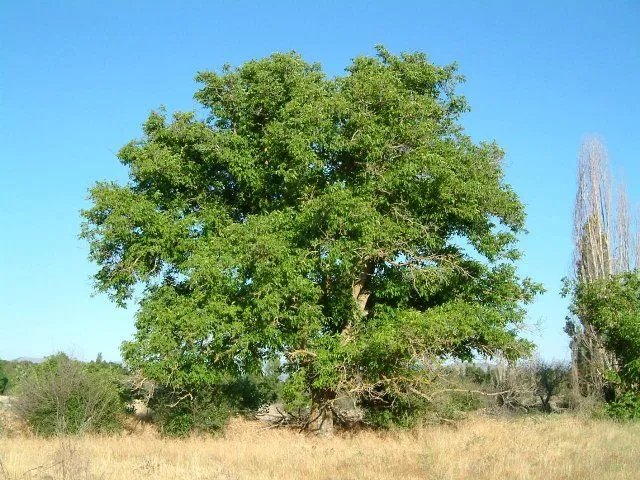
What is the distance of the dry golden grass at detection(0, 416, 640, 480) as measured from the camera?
1250cm

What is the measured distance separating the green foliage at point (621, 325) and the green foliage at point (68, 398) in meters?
17.4

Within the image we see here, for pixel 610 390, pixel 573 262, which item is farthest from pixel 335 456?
pixel 573 262

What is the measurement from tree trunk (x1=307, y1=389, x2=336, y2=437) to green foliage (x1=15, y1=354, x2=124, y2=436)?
610 cm

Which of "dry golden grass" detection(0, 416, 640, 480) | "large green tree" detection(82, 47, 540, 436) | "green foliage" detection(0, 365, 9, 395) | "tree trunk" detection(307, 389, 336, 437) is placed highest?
"large green tree" detection(82, 47, 540, 436)

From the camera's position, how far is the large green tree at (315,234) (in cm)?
1822

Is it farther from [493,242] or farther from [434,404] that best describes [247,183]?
[434,404]

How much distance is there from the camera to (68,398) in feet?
71.2

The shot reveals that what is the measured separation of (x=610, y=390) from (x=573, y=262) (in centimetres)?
842

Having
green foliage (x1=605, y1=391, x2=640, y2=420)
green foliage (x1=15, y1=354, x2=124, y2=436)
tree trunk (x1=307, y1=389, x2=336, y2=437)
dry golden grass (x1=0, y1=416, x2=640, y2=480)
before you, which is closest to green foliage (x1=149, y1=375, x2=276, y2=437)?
dry golden grass (x1=0, y1=416, x2=640, y2=480)

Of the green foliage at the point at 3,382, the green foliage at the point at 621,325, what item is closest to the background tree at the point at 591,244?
the green foliage at the point at 621,325

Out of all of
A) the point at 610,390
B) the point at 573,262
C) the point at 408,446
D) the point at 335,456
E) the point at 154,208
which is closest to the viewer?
the point at 335,456

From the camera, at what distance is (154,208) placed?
66.7ft

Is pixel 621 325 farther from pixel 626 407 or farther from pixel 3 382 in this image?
pixel 3 382

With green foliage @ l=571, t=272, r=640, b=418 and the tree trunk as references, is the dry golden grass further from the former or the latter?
green foliage @ l=571, t=272, r=640, b=418
